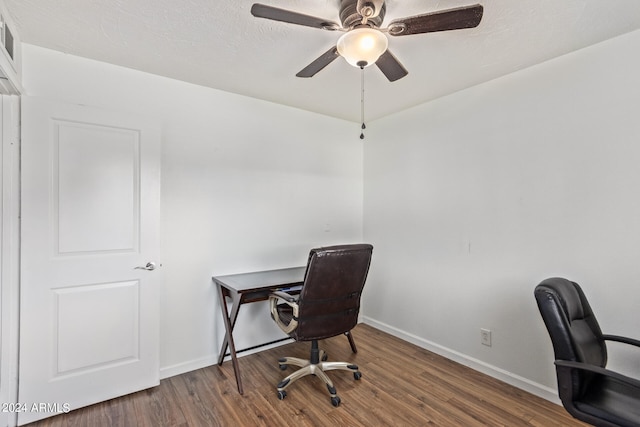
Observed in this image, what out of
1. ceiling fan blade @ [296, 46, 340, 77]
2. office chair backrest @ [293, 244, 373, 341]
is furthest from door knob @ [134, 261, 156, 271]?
ceiling fan blade @ [296, 46, 340, 77]

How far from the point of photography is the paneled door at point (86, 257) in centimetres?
195

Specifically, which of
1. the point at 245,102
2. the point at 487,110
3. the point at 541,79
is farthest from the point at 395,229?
the point at 245,102

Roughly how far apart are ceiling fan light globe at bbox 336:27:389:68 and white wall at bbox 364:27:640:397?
4.84ft

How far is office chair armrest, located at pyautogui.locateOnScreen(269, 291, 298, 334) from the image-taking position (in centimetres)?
216

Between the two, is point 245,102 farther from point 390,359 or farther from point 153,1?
point 390,359

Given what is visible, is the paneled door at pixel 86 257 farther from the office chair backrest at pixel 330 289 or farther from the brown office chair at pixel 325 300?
the office chair backrest at pixel 330 289

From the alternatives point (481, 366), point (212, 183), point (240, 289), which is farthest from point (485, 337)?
point (212, 183)

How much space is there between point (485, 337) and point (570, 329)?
118 centimetres

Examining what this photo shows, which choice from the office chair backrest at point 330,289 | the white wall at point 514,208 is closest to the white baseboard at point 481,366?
the white wall at point 514,208

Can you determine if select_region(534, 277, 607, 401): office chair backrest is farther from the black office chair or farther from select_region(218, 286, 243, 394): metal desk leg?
select_region(218, 286, 243, 394): metal desk leg

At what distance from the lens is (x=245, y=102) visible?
2900mm

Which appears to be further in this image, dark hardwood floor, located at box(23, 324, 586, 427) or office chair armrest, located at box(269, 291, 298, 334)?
office chair armrest, located at box(269, 291, 298, 334)

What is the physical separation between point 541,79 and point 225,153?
2.51 m

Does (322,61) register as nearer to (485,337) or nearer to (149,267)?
(149,267)
